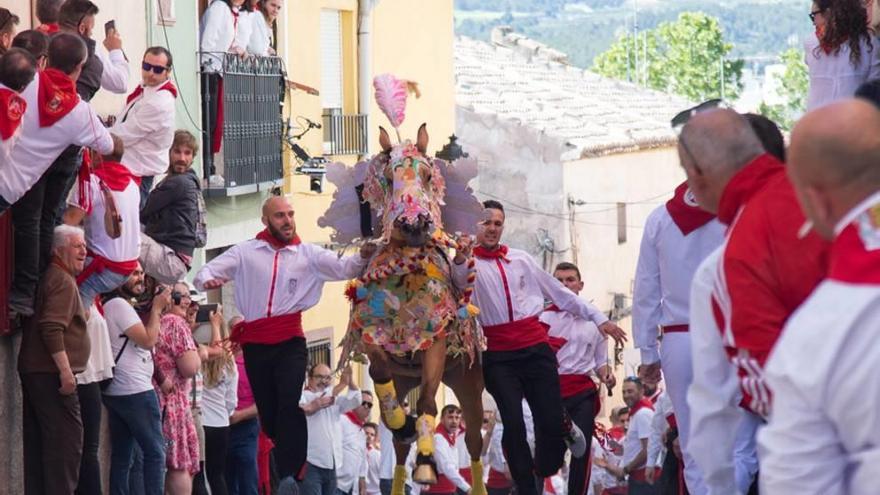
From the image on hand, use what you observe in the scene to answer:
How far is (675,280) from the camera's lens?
35.6 ft

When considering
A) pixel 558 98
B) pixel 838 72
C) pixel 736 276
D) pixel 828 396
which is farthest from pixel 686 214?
pixel 558 98

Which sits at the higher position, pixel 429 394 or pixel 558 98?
pixel 558 98

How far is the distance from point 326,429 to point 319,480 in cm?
52

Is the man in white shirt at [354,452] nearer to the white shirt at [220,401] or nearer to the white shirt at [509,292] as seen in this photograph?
the white shirt at [220,401]

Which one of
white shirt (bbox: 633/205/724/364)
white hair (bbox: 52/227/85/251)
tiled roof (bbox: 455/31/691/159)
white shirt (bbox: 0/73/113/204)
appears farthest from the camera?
tiled roof (bbox: 455/31/691/159)

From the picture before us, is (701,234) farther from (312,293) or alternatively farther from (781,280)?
(781,280)

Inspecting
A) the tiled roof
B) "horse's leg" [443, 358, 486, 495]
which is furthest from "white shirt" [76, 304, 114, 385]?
the tiled roof

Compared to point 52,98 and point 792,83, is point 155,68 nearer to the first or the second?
point 52,98

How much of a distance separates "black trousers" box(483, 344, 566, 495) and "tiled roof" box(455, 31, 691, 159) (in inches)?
990

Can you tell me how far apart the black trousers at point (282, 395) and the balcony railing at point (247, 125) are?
35.9 ft

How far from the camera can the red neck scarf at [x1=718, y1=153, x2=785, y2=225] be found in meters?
6.33

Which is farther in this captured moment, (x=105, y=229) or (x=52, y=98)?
(x=105, y=229)

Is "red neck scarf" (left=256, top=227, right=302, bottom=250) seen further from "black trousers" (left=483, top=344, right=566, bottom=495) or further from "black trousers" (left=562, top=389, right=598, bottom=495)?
"black trousers" (left=562, top=389, right=598, bottom=495)

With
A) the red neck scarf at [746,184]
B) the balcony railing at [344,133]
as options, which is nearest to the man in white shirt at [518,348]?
the red neck scarf at [746,184]
